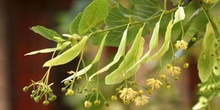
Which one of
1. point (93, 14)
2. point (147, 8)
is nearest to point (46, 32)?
point (93, 14)

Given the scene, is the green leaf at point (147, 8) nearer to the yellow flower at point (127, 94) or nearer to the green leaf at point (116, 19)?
the green leaf at point (116, 19)

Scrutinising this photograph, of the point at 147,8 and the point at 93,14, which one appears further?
the point at 147,8

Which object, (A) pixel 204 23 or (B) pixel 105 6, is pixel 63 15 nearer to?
(A) pixel 204 23

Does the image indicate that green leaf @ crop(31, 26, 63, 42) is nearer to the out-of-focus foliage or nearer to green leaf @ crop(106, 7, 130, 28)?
the out-of-focus foliage

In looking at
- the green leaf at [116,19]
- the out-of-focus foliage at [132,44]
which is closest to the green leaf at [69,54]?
the out-of-focus foliage at [132,44]

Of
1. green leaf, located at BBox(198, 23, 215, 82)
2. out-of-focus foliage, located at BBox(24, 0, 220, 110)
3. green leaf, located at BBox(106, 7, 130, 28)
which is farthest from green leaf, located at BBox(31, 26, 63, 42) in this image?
green leaf, located at BBox(198, 23, 215, 82)

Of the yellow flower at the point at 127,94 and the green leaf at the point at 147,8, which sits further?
the green leaf at the point at 147,8

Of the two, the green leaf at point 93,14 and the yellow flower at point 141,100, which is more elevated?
the green leaf at point 93,14

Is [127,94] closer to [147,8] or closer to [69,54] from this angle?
[69,54]

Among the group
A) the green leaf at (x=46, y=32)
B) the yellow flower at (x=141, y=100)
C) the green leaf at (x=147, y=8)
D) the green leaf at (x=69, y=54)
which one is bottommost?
the yellow flower at (x=141, y=100)
